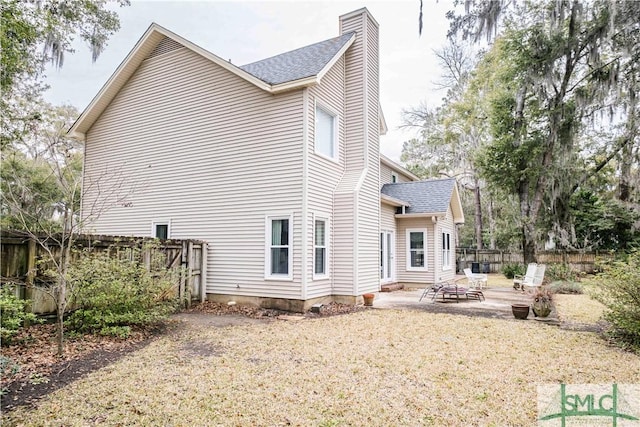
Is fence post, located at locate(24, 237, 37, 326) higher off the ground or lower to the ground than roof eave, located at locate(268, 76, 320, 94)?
lower

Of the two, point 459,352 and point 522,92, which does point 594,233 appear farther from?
point 459,352

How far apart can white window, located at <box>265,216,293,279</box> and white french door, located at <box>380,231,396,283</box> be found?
5.00 metres

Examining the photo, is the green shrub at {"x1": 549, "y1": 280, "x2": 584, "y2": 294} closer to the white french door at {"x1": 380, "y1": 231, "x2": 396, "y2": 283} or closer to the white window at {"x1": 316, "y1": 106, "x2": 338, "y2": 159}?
the white french door at {"x1": 380, "y1": 231, "x2": 396, "y2": 283}

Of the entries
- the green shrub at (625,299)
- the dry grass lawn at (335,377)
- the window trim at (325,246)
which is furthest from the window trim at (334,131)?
the green shrub at (625,299)

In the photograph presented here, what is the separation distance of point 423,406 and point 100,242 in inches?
254

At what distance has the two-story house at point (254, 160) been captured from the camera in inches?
356

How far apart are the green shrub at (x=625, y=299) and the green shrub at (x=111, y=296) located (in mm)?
7763

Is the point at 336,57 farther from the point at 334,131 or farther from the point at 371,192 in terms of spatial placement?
the point at 371,192

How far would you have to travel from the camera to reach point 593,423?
335cm

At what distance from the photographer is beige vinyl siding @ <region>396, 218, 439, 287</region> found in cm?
1384

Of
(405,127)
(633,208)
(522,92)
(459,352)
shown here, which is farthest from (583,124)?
(459,352)

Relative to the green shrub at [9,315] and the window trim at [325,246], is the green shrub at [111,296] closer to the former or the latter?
the green shrub at [9,315]

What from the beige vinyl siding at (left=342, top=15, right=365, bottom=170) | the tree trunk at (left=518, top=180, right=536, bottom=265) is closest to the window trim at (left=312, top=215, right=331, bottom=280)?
the beige vinyl siding at (left=342, top=15, right=365, bottom=170)

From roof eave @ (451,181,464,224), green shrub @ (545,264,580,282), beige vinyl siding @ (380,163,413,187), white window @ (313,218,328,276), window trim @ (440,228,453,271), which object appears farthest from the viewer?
beige vinyl siding @ (380,163,413,187)
